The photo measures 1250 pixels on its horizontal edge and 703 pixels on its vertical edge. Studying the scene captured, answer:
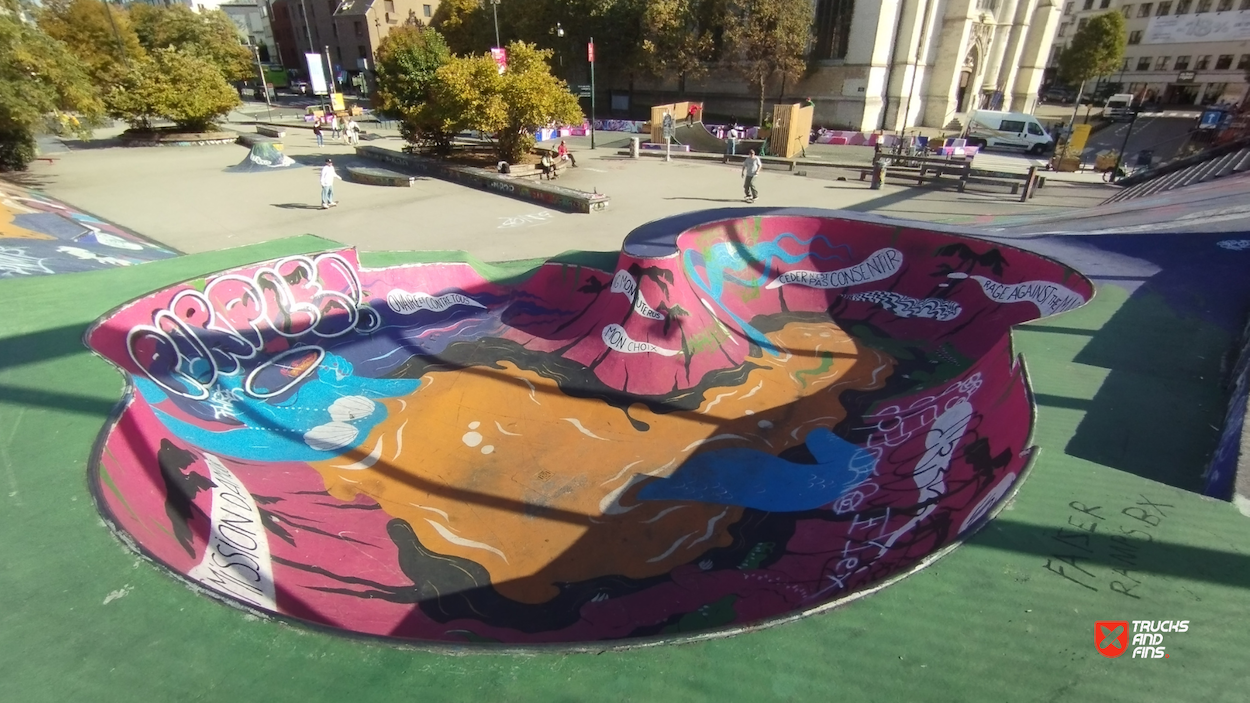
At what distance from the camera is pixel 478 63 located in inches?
900

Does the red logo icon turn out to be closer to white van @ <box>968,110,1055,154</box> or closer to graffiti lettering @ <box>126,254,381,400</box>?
graffiti lettering @ <box>126,254,381,400</box>

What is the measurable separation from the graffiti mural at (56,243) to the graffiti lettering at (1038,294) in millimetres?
16937

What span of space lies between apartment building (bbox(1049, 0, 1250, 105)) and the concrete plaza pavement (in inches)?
1785

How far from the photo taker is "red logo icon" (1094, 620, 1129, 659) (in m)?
3.29

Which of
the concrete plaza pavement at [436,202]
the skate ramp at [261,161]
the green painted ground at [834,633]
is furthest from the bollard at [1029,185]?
the skate ramp at [261,161]

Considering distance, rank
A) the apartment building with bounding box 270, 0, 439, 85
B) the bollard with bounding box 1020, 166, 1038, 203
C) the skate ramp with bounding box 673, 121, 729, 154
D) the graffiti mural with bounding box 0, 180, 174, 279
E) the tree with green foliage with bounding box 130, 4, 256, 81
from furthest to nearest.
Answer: the apartment building with bounding box 270, 0, 439, 85 → the tree with green foliage with bounding box 130, 4, 256, 81 → the skate ramp with bounding box 673, 121, 729, 154 → the bollard with bounding box 1020, 166, 1038, 203 → the graffiti mural with bounding box 0, 180, 174, 279

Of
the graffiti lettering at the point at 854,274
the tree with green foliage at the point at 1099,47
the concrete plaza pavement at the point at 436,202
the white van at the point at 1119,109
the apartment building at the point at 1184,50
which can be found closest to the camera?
the graffiti lettering at the point at 854,274

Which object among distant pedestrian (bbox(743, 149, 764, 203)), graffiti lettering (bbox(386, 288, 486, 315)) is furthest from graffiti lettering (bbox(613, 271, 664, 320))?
distant pedestrian (bbox(743, 149, 764, 203))

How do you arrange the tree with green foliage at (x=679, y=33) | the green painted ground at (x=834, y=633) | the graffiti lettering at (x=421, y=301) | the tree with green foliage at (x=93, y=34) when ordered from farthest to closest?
the tree with green foliage at (x=679, y=33) → the tree with green foliage at (x=93, y=34) → the graffiti lettering at (x=421, y=301) → the green painted ground at (x=834, y=633)

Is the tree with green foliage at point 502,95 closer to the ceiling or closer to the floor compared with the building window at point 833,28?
closer to the floor

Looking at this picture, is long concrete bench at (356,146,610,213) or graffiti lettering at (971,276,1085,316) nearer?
graffiti lettering at (971,276,1085,316)

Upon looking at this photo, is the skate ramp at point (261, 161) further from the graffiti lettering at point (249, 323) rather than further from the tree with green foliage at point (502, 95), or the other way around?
the graffiti lettering at point (249, 323)

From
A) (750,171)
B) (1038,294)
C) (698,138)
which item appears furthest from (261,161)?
(1038,294)

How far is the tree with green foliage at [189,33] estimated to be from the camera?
Result: 5406 cm
